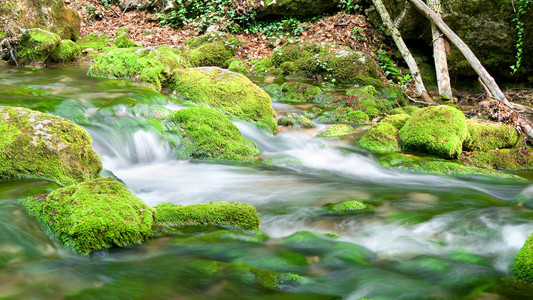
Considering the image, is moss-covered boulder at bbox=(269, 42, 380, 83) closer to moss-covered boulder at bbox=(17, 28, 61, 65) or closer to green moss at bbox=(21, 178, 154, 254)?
moss-covered boulder at bbox=(17, 28, 61, 65)

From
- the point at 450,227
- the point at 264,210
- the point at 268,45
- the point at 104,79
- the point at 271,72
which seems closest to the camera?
the point at 450,227

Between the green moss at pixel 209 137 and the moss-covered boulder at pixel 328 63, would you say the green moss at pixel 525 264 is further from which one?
the moss-covered boulder at pixel 328 63

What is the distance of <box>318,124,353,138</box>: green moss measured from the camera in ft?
26.7

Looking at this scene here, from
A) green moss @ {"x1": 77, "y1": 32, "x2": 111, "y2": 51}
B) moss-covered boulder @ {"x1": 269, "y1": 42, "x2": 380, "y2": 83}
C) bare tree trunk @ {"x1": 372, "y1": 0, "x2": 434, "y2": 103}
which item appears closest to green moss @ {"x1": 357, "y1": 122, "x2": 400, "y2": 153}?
bare tree trunk @ {"x1": 372, "y1": 0, "x2": 434, "y2": 103}

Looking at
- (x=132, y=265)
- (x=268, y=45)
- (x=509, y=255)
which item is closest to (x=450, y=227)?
(x=509, y=255)

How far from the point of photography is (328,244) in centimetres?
371

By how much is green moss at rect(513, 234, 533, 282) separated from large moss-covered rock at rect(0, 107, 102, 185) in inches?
170

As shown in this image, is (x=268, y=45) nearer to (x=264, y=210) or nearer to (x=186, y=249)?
(x=264, y=210)

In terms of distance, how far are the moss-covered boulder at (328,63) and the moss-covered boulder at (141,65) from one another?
11.7 feet

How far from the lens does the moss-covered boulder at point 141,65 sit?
31.0ft

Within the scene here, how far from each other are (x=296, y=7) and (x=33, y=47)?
8.52 meters

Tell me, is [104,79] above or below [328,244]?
above

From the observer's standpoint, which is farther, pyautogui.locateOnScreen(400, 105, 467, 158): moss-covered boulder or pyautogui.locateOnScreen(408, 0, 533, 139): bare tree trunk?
pyautogui.locateOnScreen(408, 0, 533, 139): bare tree trunk

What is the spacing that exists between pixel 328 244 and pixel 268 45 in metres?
11.4
